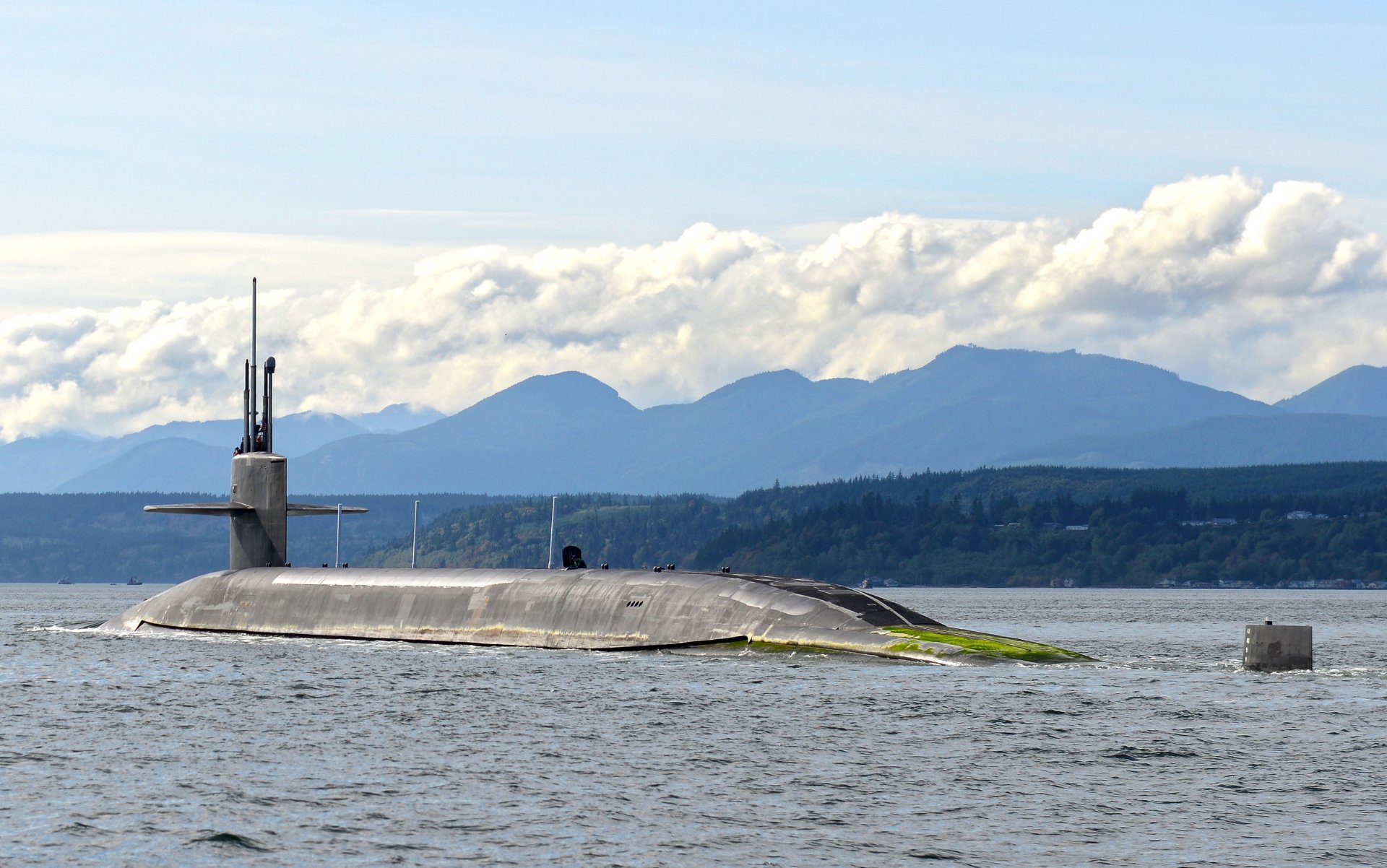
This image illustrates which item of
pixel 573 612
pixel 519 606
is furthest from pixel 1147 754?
pixel 519 606

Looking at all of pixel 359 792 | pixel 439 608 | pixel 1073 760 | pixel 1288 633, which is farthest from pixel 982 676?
pixel 359 792

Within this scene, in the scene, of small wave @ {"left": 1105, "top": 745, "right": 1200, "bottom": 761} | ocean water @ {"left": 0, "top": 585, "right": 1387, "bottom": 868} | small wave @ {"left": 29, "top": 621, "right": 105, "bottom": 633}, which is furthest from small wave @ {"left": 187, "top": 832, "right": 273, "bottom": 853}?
small wave @ {"left": 29, "top": 621, "right": 105, "bottom": 633}

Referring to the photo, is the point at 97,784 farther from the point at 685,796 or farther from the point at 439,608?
the point at 439,608

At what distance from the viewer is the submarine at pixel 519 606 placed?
51406 mm

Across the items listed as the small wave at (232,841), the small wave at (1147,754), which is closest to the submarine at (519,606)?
the small wave at (1147,754)

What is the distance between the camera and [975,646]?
50.4 meters

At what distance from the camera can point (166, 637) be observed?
71.1 metres

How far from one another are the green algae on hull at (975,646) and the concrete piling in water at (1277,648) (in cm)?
562

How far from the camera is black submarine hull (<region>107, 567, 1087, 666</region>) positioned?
51.1 m

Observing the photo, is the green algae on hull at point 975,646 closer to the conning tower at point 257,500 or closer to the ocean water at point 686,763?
the ocean water at point 686,763

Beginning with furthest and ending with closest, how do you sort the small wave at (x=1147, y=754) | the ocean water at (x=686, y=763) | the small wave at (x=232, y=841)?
the small wave at (x=1147, y=754), the ocean water at (x=686, y=763), the small wave at (x=232, y=841)

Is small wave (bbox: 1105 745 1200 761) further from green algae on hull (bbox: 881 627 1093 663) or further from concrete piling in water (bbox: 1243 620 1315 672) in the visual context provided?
concrete piling in water (bbox: 1243 620 1315 672)

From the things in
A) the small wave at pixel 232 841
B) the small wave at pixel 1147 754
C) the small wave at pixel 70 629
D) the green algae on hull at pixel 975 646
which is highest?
the green algae on hull at pixel 975 646

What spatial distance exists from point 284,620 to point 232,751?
2965 centimetres
